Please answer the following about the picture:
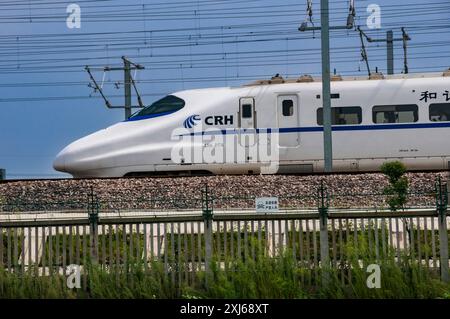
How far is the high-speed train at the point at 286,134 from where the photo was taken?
22484mm

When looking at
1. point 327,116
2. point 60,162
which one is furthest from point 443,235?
point 60,162

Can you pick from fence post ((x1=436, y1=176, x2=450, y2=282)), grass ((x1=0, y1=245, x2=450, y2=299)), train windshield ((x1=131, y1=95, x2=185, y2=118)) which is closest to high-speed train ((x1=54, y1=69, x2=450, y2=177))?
train windshield ((x1=131, y1=95, x2=185, y2=118))

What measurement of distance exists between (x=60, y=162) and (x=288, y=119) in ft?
22.4

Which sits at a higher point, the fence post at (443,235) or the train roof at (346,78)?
the train roof at (346,78)

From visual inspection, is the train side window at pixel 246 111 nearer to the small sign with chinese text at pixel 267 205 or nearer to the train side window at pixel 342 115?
the train side window at pixel 342 115

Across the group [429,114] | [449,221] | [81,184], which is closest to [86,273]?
[449,221]

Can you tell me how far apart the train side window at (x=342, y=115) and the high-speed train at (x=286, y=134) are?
0.03 metres

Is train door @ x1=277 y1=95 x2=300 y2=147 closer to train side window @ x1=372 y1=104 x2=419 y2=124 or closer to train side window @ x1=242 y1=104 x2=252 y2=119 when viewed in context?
train side window @ x1=242 y1=104 x2=252 y2=119

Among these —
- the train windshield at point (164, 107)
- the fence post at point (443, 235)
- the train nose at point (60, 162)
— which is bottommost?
the fence post at point (443, 235)

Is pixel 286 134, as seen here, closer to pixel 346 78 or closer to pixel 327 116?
pixel 327 116

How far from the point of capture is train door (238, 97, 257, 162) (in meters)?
22.7

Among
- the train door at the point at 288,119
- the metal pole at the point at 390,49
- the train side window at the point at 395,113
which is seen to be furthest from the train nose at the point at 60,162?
the metal pole at the point at 390,49

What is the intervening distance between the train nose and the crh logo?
12.1ft

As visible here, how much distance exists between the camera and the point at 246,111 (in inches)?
901
